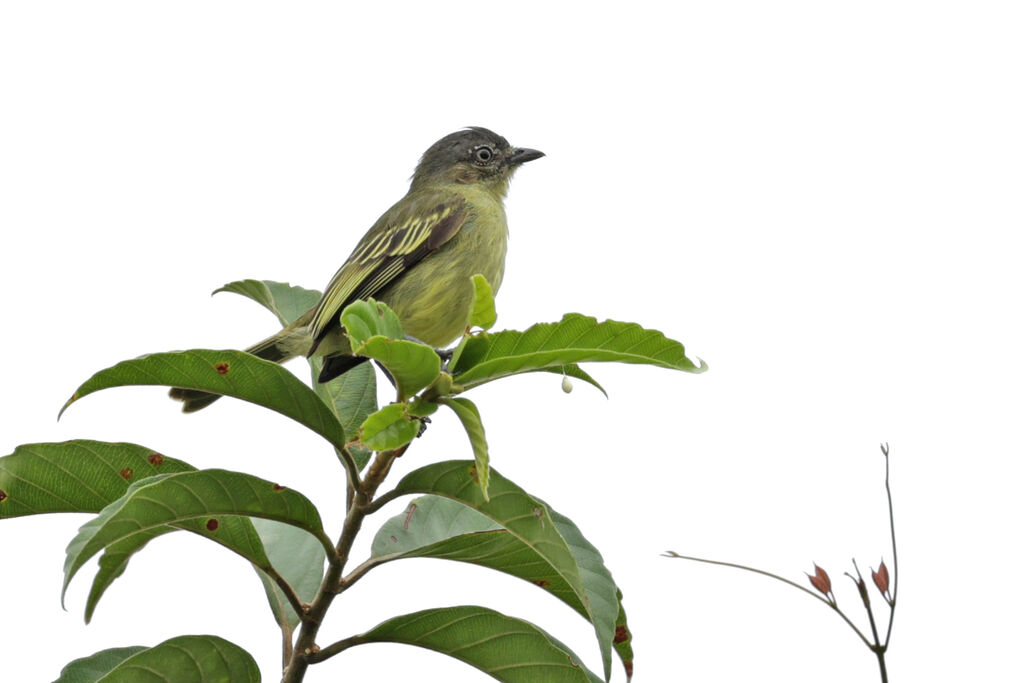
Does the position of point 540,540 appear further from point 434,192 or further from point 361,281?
point 434,192

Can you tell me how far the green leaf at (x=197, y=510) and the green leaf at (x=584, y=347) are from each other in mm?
482

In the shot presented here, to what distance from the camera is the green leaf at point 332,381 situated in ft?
11.1

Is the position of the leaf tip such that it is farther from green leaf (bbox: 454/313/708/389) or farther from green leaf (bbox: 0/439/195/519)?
green leaf (bbox: 454/313/708/389)

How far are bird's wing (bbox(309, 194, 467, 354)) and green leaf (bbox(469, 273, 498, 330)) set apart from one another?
2.12 meters

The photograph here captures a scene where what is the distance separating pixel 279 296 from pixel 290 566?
1.27m

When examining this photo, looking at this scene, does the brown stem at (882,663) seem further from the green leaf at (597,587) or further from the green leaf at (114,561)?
the green leaf at (114,561)

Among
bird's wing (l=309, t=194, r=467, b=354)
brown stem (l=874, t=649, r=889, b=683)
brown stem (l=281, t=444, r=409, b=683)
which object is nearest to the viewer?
brown stem (l=874, t=649, r=889, b=683)

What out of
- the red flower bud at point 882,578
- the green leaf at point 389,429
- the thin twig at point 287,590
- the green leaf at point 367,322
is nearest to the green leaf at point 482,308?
the green leaf at point 367,322

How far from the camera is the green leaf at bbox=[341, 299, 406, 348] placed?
2471mm

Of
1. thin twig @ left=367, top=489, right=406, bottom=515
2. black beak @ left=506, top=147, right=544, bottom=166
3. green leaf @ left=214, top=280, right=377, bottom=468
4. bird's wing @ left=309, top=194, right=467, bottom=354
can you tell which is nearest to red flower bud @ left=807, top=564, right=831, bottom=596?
thin twig @ left=367, top=489, right=406, bottom=515

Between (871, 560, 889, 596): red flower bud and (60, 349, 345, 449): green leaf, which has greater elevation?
(60, 349, 345, 449): green leaf

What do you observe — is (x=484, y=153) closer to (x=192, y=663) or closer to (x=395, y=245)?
(x=395, y=245)

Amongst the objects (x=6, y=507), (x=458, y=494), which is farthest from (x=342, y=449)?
(x=6, y=507)

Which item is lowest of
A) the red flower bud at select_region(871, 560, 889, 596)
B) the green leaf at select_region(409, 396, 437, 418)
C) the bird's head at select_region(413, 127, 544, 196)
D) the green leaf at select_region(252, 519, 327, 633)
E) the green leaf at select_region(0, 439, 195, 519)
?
the red flower bud at select_region(871, 560, 889, 596)
